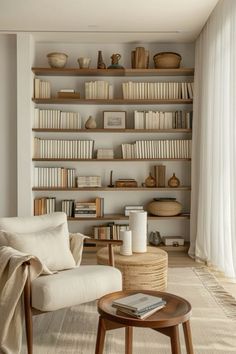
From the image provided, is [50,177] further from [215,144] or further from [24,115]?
[215,144]

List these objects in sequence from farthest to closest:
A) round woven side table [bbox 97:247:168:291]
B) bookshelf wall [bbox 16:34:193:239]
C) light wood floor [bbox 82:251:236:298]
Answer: bookshelf wall [bbox 16:34:193:239], light wood floor [bbox 82:251:236:298], round woven side table [bbox 97:247:168:291]

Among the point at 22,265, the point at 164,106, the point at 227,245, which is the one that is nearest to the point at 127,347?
the point at 22,265

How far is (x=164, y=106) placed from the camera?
6.24 meters

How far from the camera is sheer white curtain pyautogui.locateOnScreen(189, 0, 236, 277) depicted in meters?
4.32

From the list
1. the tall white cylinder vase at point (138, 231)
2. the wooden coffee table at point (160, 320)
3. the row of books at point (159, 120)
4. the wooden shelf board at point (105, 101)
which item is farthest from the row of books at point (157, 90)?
the wooden coffee table at point (160, 320)

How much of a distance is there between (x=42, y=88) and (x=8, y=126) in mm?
695

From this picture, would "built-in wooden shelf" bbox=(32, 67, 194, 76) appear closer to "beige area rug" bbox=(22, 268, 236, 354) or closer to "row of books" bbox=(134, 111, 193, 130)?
"row of books" bbox=(134, 111, 193, 130)

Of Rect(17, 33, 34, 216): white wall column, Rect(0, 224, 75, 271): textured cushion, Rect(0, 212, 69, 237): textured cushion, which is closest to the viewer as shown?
Rect(0, 224, 75, 271): textured cushion

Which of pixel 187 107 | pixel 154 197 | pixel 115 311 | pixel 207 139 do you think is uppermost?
pixel 187 107

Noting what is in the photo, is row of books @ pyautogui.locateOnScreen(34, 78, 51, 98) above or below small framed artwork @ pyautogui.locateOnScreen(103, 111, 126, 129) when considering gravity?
above

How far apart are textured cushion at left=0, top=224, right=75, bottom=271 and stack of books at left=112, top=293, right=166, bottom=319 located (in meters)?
0.94

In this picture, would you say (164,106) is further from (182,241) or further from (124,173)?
(182,241)

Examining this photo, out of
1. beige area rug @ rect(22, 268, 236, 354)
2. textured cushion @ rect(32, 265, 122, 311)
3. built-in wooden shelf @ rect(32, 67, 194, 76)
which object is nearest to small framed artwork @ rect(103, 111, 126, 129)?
built-in wooden shelf @ rect(32, 67, 194, 76)

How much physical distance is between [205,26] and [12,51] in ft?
8.37
